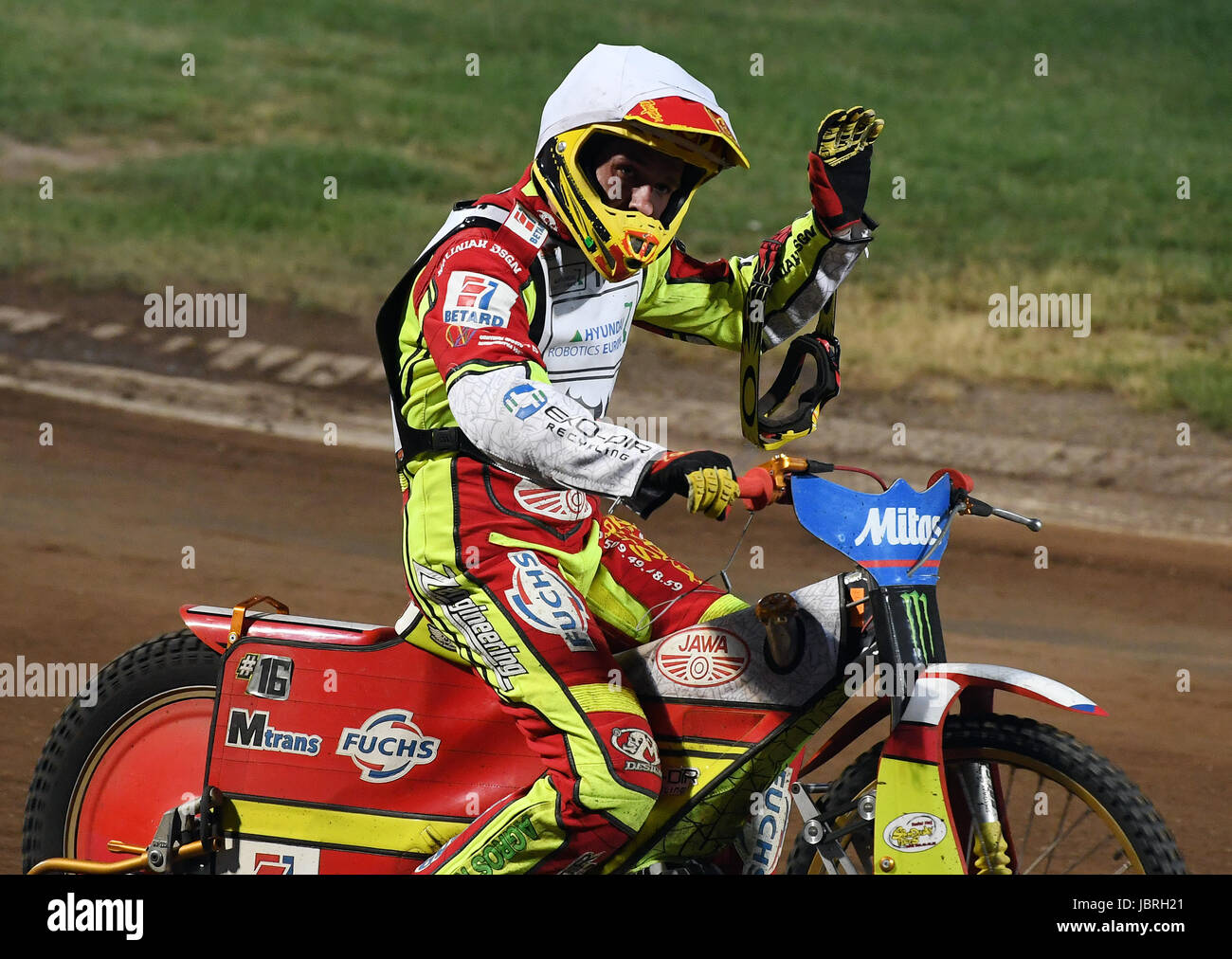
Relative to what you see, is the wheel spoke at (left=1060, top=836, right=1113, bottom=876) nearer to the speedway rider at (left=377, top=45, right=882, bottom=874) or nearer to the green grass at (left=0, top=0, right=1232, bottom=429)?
the speedway rider at (left=377, top=45, right=882, bottom=874)

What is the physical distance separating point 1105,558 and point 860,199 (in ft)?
20.4

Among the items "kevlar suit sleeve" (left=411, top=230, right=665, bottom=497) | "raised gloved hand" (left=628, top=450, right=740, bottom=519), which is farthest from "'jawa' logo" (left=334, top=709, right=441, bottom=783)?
"raised gloved hand" (left=628, top=450, right=740, bottom=519)

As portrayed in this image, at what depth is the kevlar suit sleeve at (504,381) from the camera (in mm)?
3648

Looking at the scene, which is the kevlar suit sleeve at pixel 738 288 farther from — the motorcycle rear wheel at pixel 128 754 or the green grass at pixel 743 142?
the green grass at pixel 743 142

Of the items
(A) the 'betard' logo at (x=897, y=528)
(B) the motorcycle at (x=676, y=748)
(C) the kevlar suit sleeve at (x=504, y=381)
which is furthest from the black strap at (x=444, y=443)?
(A) the 'betard' logo at (x=897, y=528)

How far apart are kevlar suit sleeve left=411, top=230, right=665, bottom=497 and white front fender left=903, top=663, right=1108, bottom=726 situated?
875 millimetres

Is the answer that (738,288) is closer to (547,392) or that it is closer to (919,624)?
(547,392)

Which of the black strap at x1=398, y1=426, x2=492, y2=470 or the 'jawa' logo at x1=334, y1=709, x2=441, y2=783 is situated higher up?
the black strap at x1=398, y1=426, x2=492, y2=470

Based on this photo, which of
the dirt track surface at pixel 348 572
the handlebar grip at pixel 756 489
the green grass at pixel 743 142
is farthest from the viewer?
the green grass at pixel 743 142

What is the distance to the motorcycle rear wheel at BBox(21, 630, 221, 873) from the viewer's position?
4.76 metres

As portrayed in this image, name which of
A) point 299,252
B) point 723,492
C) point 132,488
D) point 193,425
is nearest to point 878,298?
point 299,252

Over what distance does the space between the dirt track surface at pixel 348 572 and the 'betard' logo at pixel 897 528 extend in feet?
9.25

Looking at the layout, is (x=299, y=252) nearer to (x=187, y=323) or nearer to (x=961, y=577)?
(x=187, y=323)

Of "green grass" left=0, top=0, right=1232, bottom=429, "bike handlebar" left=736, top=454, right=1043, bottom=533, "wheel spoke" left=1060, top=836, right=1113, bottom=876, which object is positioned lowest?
"wheel spoke" left=1060, top=836, right=1113, bottom=876
